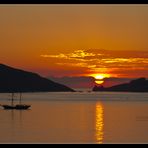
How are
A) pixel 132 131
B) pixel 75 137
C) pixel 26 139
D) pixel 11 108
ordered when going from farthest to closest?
pixel 11 108 < pixel 132 131 < pixel 75 137 < pixel 26 139

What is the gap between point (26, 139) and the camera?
2109cm

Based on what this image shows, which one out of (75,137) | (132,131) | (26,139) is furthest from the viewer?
(132,131)

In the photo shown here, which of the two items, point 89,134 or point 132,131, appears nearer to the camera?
point 89,134
